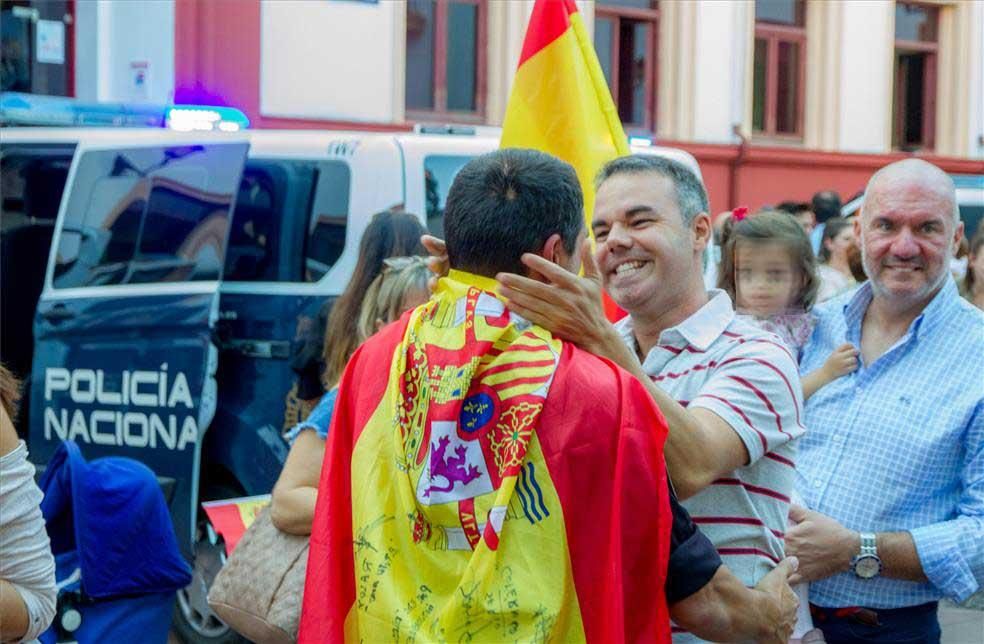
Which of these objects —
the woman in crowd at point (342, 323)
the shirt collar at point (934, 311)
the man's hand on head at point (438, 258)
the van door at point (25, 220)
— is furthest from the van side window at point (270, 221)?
the man's hand on head at point (438, 258)

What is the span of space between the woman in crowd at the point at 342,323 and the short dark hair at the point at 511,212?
2243 millimetres

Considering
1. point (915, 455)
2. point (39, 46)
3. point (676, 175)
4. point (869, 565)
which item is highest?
point (39, 46)

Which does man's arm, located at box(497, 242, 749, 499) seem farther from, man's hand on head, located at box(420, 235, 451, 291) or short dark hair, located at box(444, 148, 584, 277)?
man's hand on head, located at box(420, 235, 451, 291)

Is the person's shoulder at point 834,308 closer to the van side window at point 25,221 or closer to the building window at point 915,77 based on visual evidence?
the van side window at point 25,221

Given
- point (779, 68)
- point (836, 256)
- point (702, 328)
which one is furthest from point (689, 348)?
point (779, 68)

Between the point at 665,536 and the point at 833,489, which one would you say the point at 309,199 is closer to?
the point at 833,489

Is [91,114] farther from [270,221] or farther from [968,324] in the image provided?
[968,324]

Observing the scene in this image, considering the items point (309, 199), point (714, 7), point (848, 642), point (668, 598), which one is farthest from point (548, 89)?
point (714, 7)

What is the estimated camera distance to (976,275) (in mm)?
6699

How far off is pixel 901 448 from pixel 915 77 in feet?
55.2

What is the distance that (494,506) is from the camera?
87.0 inches

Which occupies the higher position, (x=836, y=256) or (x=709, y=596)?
(x=836, y=256)

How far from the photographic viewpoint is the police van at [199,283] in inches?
248

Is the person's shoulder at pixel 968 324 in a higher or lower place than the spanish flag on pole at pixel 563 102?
lower
